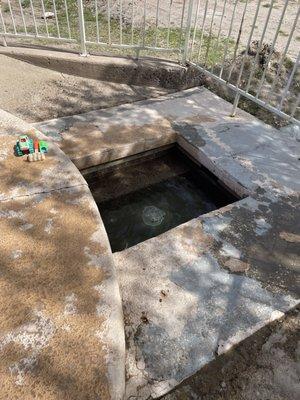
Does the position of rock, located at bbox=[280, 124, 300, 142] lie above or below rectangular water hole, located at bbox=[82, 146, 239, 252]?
above

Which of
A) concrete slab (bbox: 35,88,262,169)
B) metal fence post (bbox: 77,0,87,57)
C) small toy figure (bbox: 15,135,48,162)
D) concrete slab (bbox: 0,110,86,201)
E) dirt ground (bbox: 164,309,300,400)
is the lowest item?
dirt ground (bbox: 164,309,300,400)

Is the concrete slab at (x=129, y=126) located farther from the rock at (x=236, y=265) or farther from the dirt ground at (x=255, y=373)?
the dirt ground at (x=255, y=373)

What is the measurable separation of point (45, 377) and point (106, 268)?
660 mm

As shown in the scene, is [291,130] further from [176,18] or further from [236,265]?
[176,18]

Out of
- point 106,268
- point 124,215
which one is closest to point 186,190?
point 124,215

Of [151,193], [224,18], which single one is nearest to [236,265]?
[151,193]

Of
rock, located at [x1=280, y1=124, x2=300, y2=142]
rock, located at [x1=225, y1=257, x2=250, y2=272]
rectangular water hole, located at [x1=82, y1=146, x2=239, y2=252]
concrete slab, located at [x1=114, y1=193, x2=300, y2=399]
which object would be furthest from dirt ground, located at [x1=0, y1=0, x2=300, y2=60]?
rock, located at [x1=225, y1=257, x2=250, y2=272]

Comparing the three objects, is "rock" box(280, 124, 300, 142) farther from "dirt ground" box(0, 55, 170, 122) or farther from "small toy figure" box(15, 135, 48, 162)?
"small toy figure" box(15, 135, 48, 162)

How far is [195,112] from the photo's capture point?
418cm

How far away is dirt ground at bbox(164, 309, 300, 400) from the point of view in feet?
6.05

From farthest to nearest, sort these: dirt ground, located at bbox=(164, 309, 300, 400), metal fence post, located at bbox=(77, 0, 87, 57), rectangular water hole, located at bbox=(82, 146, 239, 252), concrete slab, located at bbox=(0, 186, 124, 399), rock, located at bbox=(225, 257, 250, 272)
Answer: metal fence post, located at bbox=(77, 0, 87, 57)
rectangular water hole, located at bbox=(82, 146, 239, 252)
rock, located at bbox=(225, 257, 250, 272)
dirt ground, located at bbox=(164, 309, 300, 400)
concrete slab, located at bbox=(0, 186, 124, 399)

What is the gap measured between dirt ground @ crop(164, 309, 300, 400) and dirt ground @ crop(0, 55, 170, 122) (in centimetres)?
306

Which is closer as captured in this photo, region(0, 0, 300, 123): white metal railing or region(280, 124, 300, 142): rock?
region(280, 124, 300, 142): rock

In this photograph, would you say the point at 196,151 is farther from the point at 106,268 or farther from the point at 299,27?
the point at 299,27
